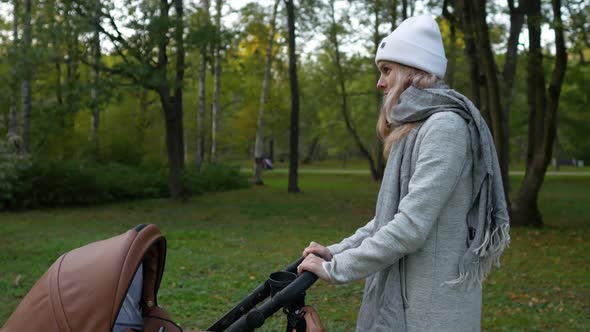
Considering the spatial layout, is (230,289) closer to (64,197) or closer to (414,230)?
(414,230)

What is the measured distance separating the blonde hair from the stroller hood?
1125 mm

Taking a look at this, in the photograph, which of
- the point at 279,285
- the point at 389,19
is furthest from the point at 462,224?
the point at 389,19

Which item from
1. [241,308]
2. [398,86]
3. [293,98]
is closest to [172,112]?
[293,98]

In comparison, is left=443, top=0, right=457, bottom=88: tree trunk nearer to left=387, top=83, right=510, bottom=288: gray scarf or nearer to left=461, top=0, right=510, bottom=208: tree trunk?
left=461, top=0, right=510, bottom=208: tree trunk

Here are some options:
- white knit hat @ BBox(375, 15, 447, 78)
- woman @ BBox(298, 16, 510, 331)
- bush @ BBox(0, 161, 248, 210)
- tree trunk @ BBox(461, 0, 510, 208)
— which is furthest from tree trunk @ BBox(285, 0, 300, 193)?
woman @ BBox(298, 16, 510, 331)

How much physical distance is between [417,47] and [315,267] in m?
0.89

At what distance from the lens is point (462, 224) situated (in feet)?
7.08

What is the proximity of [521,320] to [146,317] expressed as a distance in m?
4.43

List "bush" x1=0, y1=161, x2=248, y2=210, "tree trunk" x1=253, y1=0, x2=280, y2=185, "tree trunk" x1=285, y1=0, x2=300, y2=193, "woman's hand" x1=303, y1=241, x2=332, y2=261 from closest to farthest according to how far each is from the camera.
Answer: "woman's hand" x1=303, y1=241, x2=332, y2=261 < "bush" x1=0, y1=161, x2=248, y2=210 < "tree trunk" x1=285, y1=0, x2=300, y2=193 < "tree trunk" x1=253, y1=0, x2=280, y2=185

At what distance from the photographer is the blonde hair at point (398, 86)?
2242mm

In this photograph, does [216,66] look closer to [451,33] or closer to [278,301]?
[451,33]

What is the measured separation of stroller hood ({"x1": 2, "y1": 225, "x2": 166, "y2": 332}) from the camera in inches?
90.4

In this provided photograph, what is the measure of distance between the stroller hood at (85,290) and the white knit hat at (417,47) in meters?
1.28

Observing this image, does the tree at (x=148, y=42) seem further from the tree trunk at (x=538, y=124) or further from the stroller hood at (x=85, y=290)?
the stroller hood at (x=85, y=290)
